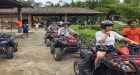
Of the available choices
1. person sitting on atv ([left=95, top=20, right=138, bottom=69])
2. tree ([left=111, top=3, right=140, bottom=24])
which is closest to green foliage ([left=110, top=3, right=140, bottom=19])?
tree ([left=111, top=3, right=140, bottom=24])

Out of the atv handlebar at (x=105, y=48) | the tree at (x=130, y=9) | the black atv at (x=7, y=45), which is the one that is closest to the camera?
the atv handlebar at (x=105, y=48)

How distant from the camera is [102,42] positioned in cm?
328

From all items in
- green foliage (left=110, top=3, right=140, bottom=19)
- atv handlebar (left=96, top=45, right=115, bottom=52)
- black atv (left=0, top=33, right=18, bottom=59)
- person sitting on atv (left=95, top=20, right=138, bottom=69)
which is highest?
green foliage (left=110, top=3, right=140, bottom=19)

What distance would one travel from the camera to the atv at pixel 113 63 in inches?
94.2

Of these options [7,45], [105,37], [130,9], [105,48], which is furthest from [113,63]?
[130,9]

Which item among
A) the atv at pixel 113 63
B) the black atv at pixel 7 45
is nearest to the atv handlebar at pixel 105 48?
the atv at pixel 113 63

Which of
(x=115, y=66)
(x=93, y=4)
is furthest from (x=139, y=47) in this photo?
(x=93, y=4)

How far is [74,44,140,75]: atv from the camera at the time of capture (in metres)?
2.39

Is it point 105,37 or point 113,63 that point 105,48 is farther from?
point 113,63

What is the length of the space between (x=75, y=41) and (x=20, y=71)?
8.14ft

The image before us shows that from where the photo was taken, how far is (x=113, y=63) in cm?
241

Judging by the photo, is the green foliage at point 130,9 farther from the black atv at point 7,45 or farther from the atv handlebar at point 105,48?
the atv handlebar at point 105,48

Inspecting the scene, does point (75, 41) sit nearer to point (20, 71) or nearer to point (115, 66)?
point (20, 71)

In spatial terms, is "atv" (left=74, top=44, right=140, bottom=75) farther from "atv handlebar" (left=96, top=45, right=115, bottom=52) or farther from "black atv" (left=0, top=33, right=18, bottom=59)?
"black atv" (left=0, top=33, right=18, bottom=59)
